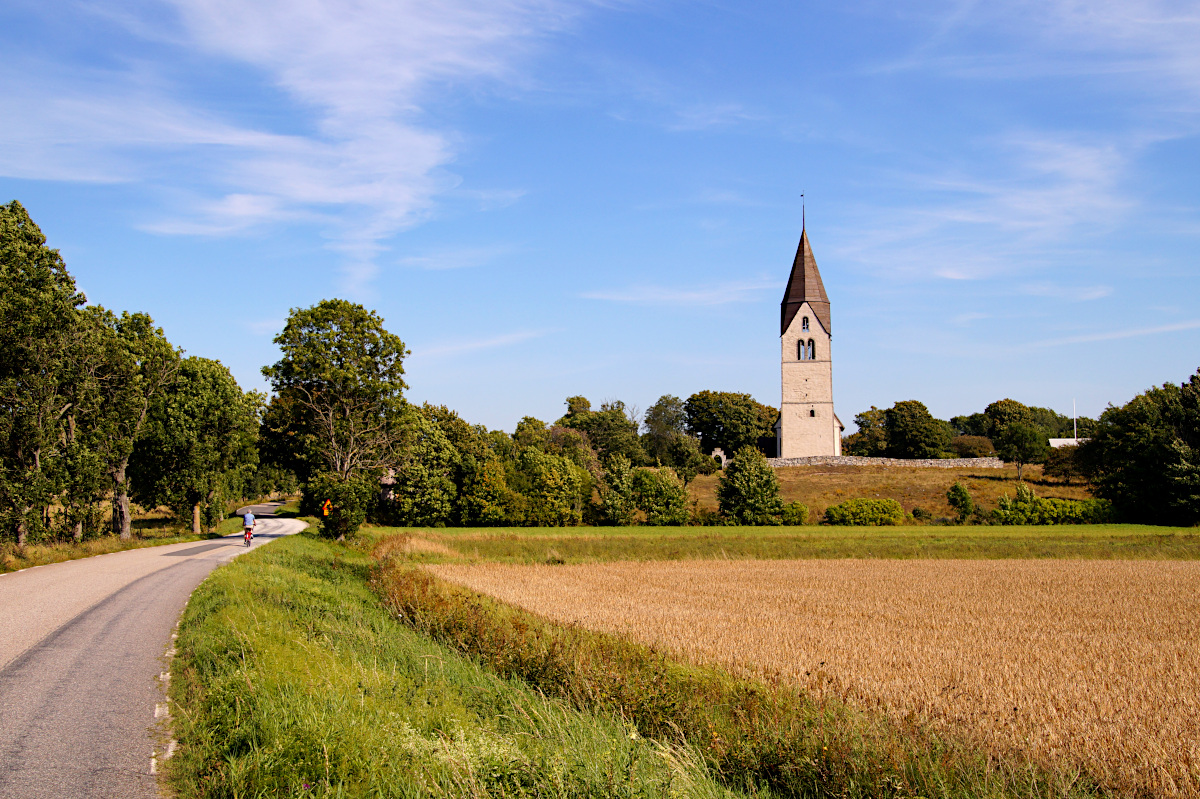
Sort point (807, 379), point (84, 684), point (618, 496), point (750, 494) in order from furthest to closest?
point (807, 379), point (618, 496), point (750, 494), point (84, 684)

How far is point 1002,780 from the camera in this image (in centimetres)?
629

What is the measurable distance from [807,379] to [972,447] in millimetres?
45600

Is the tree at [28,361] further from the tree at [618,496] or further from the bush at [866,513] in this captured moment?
the bush at [866,513]

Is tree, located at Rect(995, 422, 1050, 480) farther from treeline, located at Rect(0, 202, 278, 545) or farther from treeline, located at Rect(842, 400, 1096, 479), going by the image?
treeline, located at Rect(0, 202, 278, 545)

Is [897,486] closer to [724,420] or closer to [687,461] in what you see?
[687,461]

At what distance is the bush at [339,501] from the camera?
120 ft

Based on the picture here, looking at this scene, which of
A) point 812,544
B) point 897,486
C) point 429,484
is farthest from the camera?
point 897,486

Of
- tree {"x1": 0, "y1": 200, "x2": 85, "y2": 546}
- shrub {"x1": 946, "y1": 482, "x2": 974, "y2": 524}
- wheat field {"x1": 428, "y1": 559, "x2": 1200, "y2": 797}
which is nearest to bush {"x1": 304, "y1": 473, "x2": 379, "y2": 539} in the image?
wheat field {"x1": 428, "y1": 559, "x2": 1200, "y2": 797}

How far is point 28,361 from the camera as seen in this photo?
1118 inches

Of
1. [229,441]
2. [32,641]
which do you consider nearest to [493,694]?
[32,641]

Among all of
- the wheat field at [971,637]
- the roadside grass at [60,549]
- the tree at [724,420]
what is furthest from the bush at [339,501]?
the tree at [724,420]

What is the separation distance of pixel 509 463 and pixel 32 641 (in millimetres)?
50361

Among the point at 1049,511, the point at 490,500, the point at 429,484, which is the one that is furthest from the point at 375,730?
the point at 1049,511

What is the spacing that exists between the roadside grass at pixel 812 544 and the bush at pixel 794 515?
821cm
